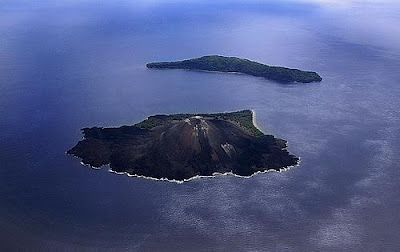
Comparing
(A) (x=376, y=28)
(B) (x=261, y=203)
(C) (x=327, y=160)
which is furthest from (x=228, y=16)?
(B) (x=261, y=203)

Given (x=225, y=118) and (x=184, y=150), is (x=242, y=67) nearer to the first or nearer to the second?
(x=225, y=118)

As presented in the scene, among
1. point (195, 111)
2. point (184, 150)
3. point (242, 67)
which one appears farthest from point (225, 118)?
point (242, 67)

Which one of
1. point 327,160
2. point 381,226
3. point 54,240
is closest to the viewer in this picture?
point 54,240

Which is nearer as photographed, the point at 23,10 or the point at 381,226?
the point at 381,226

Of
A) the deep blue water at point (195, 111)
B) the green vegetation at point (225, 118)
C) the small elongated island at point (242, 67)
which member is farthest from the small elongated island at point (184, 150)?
the small elongated island at point (242, 67)

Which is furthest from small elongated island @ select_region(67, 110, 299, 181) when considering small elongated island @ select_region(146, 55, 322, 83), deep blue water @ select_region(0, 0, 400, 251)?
small elongated island @ select_region(146, 55, 322, 83)

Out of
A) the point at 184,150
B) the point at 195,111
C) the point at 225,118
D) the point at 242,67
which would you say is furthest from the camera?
the point at 242,67

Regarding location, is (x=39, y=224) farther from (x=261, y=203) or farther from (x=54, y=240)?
(x=261, y=203)
